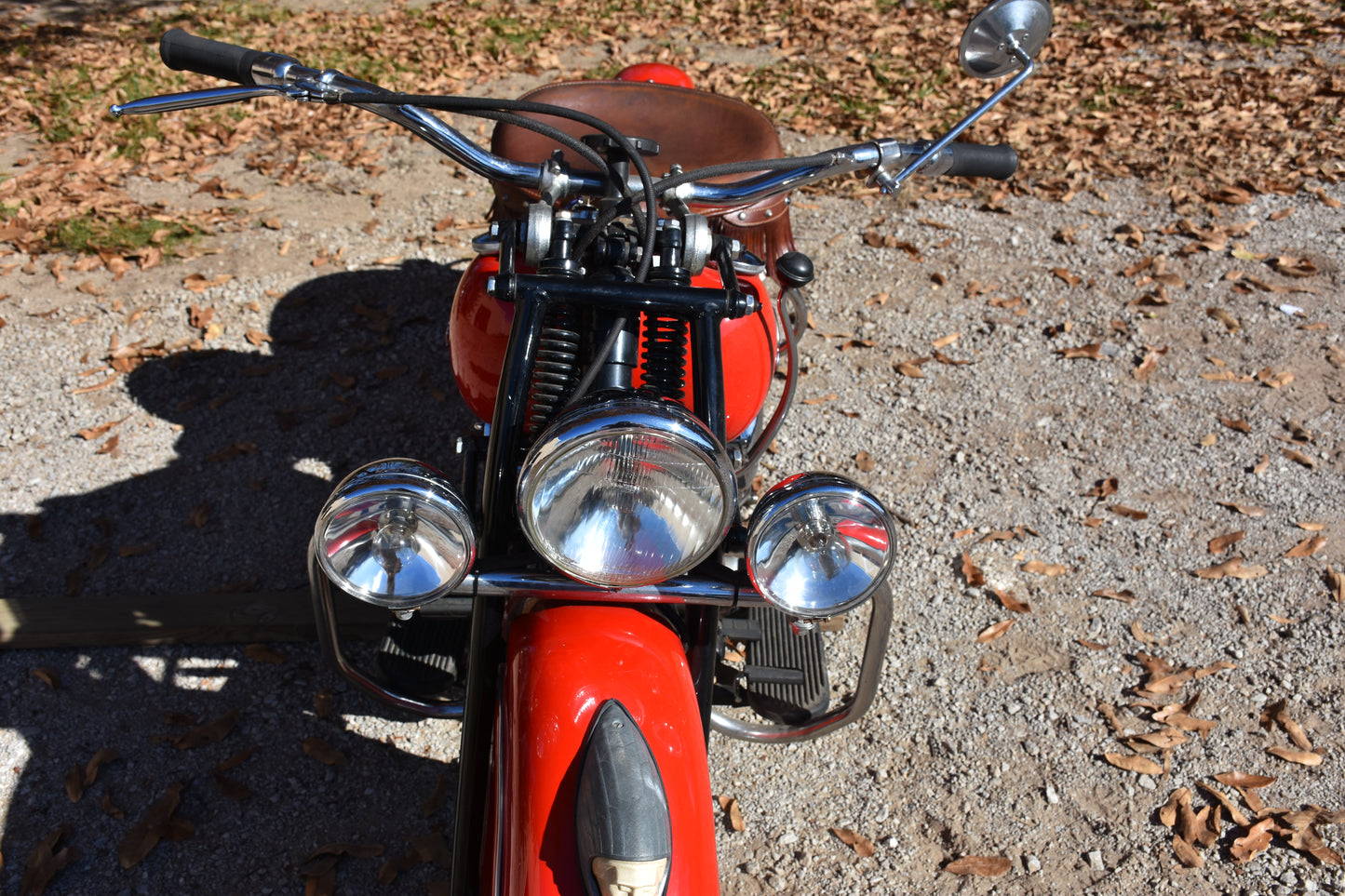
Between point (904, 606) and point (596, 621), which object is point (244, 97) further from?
point (904, 606)

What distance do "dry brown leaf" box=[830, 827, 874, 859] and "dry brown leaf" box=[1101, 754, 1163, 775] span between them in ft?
2.38

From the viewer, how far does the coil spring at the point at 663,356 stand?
148 centimetres

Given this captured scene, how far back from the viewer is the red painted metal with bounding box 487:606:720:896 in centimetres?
126

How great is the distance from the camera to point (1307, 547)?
120 inches

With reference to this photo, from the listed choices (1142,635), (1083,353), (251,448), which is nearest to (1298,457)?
(1083,353)

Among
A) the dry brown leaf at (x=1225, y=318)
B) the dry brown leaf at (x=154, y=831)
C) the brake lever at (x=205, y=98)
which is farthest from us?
the dry brown leaf at (x=1225, y=318)

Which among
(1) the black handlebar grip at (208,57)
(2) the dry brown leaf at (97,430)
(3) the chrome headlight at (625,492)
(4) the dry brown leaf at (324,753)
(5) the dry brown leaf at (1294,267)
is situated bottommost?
(4) the dry brown leaf at (324,753)

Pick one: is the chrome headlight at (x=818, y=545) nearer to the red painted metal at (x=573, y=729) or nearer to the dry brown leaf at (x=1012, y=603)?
the red painted metal at (x=573, y=729)

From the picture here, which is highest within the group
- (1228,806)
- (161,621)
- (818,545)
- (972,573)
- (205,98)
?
(205,98)

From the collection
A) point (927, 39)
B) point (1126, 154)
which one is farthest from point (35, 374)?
point (927, 39)

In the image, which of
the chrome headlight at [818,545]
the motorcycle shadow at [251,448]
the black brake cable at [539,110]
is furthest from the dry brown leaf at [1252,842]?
the motorcycle shadow at [251,448]

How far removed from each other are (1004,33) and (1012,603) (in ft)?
5.60

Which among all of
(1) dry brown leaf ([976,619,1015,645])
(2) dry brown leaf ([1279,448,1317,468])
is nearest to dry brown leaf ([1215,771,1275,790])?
(1) dry brown leaf ([976,619,1015,645])

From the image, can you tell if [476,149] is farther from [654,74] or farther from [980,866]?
[980,866]
